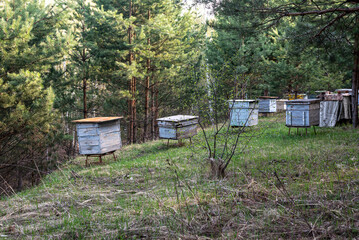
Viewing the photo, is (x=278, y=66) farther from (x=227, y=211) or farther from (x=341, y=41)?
(x=227, y=211)

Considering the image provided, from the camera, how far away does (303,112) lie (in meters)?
10.5

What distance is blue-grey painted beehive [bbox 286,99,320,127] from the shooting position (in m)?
10.4

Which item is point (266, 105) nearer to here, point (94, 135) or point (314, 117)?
point (314, 117)

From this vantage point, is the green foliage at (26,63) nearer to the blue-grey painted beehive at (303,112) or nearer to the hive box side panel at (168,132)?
the hive box side panel at (168,132)

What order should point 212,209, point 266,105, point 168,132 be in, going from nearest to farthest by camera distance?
point 212,209
point 168,132
point 266,105

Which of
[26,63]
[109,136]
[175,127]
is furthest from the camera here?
[26,63]

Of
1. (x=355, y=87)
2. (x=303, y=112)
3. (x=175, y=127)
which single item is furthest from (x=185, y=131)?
(x=355, y=87)

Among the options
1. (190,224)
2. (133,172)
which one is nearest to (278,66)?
(133,172)

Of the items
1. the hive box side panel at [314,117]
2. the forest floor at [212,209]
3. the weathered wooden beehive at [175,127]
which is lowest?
the forest floor at [212,209]

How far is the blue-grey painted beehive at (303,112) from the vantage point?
1040 centimetres

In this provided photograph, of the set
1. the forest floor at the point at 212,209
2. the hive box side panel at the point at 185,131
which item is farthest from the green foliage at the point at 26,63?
the forest floor at the point at 212,209

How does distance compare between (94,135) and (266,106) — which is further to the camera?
(266,106)

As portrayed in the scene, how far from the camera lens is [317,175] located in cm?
560

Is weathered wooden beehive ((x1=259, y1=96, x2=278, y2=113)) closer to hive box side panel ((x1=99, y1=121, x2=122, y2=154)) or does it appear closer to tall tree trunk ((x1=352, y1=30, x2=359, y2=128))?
tall tree trunk ((x1=352, y1=30, x2=359, y2=128))
